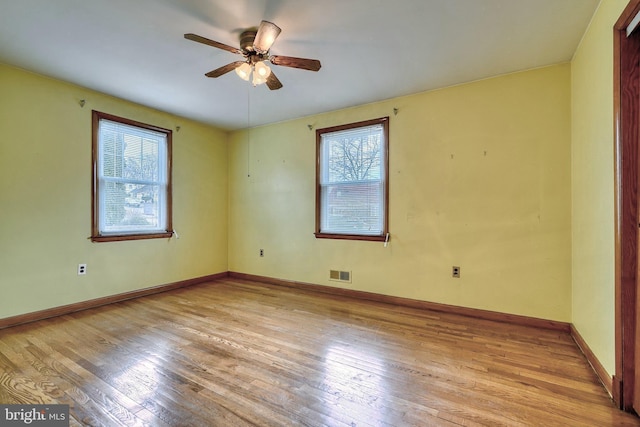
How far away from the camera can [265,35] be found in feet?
6.63

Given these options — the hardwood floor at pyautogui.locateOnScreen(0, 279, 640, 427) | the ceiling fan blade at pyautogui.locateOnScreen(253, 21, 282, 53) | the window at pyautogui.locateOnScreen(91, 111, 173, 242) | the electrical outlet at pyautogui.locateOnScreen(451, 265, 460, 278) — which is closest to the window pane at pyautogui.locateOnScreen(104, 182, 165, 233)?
the window at pyautogui.locateOnScreen(91, 111, 173, 242)

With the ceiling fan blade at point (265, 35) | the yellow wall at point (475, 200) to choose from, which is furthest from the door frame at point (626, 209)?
the ceiling fan blade at point (265, 35)

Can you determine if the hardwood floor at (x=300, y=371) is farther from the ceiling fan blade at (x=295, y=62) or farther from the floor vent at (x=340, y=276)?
the ceiling fan blade at (x=295, y=62)

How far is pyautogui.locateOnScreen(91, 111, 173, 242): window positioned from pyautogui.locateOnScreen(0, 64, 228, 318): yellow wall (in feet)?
0.32

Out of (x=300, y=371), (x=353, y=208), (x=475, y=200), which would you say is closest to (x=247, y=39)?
(x=353, y=208)

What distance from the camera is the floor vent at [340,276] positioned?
12.8ft

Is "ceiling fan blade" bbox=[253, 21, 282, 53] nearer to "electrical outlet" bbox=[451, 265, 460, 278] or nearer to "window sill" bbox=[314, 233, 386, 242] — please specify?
"window sill" bbox=[314, 233, 386, 242]

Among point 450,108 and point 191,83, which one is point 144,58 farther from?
point 450,108

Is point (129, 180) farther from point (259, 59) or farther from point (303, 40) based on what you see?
point (303, 40)

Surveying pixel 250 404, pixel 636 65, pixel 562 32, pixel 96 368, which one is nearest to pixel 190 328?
pixel 96 368

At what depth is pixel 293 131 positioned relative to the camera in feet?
14.3

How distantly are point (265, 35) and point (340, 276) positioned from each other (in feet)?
9.61

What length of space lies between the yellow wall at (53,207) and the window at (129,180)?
99 millimetres

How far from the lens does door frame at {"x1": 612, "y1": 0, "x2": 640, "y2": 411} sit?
1.61 m
